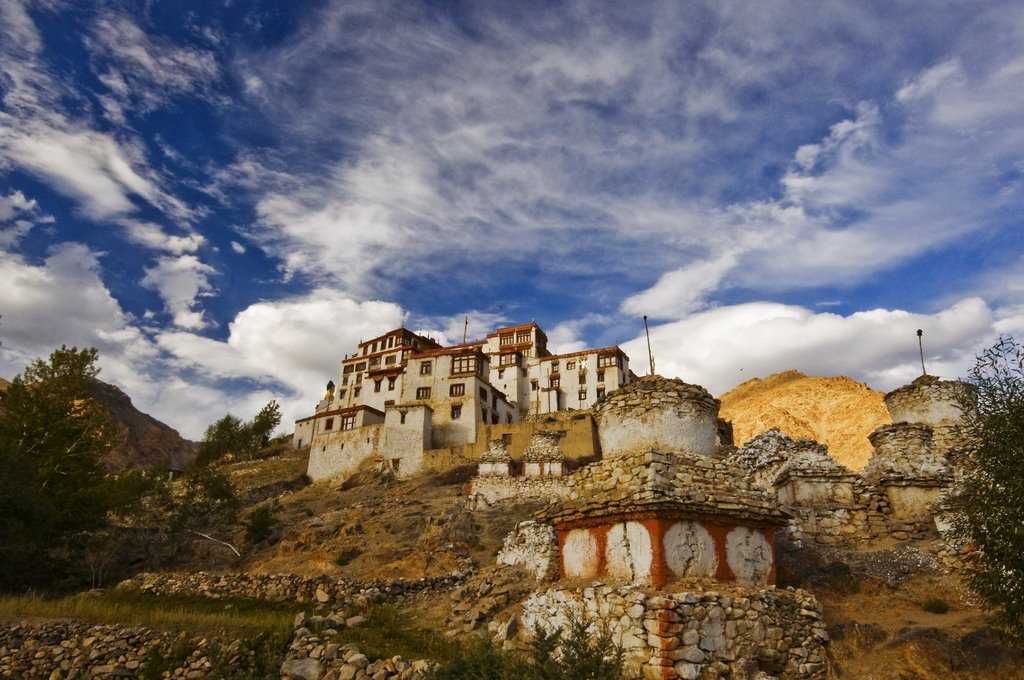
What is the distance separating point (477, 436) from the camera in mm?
61812

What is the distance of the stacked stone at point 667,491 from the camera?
10.2 meters

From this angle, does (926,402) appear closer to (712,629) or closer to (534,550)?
(534,550)

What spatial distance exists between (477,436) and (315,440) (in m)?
17.7

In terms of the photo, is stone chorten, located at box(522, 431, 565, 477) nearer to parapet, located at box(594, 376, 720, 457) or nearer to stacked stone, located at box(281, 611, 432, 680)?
stacked stone, located at box(281, 611, 432, 680)

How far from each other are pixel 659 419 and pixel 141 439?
101384mm

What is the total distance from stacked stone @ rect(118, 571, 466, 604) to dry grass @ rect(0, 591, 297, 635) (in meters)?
0.58

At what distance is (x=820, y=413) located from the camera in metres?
82.3

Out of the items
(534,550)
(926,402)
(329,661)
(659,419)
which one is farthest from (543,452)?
(329,661)

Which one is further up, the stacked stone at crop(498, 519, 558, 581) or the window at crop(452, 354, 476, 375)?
the window at crop(452, 354, 476, 375)

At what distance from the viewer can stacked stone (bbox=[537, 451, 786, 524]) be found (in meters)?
10.2

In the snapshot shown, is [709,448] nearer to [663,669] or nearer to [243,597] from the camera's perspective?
[663,669]

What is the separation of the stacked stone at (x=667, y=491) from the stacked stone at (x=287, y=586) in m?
11.1

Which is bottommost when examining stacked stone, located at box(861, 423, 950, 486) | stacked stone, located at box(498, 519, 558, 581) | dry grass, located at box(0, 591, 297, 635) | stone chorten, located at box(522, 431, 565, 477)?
dry grass, located at box(0, 591, 297, 635)

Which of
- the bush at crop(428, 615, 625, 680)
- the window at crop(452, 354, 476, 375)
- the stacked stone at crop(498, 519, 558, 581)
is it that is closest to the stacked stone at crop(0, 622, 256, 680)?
the stacked stone at crop(498, 519, 558, 581)
